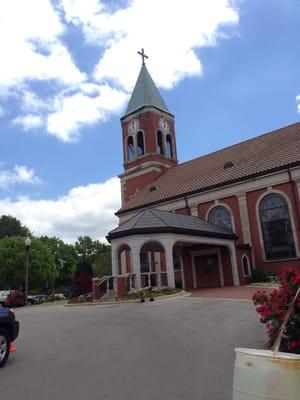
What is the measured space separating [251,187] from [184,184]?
707 centimetres

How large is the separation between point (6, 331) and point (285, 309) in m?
5.28

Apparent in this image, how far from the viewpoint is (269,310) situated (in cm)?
739

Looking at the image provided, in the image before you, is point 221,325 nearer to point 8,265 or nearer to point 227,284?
point 227,284

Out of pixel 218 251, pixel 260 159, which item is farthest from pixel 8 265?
pixel 260 159

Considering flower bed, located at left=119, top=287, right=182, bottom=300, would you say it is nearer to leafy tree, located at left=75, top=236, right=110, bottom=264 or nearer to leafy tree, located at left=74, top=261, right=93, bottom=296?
leafy tree, located at left=74, top=261, right=93, bottom=296

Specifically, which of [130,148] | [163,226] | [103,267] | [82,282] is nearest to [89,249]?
[103,267]

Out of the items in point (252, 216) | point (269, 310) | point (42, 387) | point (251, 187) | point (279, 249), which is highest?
point (251, 187)

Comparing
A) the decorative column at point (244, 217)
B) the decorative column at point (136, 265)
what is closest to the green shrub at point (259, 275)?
the decorative column at point (244, 217)

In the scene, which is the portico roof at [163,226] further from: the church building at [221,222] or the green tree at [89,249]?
the green tree at [89,249]

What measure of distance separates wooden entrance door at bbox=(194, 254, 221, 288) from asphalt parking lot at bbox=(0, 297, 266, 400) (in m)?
15.3

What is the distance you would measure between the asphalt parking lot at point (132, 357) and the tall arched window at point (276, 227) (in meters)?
15.4

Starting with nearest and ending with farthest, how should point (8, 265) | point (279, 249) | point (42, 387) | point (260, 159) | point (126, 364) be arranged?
point (42, 387), point (126, 364), point (279, 249), point (260, 159), point (8, 265)

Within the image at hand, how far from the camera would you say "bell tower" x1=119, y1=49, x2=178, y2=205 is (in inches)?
1619

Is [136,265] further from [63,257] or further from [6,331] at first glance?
[63,257]
